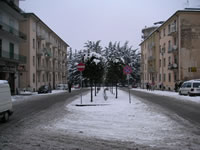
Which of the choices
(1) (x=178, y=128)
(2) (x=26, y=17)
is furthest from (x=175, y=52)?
(1) (x=178, y=128)

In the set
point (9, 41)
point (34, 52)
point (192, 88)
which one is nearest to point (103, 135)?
point (192, 88)

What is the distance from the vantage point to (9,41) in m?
31.2

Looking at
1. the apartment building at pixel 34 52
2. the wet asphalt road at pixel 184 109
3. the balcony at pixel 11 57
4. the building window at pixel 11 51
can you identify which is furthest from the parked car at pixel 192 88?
the apartment building at pixel 34 52

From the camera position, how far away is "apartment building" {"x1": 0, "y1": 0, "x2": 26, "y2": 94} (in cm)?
2814

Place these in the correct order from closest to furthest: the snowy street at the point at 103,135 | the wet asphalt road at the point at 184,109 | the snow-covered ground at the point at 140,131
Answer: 1. the snowy street at the point at 103,135
2. the snow-covered ground at the point at 140,131
3. the wet asphalt road at the point at 184,109

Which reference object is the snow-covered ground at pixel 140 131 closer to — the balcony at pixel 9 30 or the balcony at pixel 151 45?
the balcony at pixel 9 30

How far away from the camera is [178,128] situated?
8492mm

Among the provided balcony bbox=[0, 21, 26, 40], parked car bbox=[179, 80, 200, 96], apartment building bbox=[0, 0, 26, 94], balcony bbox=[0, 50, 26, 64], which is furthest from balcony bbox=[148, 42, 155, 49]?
balcony bbox=[0, 21, 26, 40]

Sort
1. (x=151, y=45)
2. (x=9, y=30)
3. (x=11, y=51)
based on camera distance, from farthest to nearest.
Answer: (x=151, y=45)
(x=11, y=51)
(x=9, y=30)

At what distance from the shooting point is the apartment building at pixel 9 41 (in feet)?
92.3

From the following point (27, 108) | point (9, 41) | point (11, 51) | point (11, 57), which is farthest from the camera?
point (11, 51)

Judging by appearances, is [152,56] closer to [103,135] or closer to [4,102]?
[4,102]

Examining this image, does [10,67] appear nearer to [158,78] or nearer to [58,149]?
[58,149]

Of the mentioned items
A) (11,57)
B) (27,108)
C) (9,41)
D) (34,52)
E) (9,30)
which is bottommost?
(27,108)
